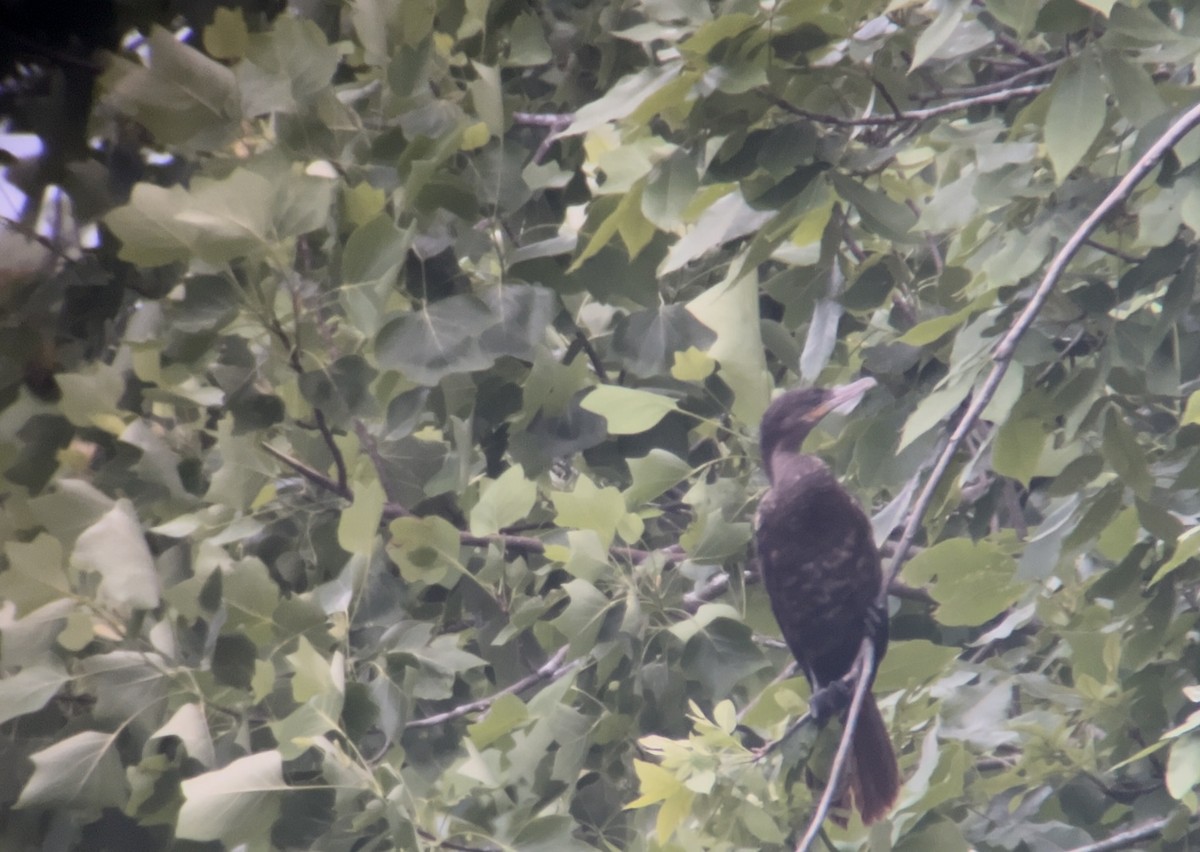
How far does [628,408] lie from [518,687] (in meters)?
0.23

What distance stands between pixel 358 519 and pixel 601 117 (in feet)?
1.08

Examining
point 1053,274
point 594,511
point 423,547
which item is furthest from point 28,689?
point 1053,274

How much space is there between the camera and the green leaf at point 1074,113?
2.13 feet

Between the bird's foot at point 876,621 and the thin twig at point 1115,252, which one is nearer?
the thin twig at point 1115,252

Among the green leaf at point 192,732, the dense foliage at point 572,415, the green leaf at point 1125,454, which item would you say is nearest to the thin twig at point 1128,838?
the dense foliage at point 572,415

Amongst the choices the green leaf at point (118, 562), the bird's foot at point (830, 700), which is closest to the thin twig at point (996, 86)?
the bird's foot at point (830, 700)

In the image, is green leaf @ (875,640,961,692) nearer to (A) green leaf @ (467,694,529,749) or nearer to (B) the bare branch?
(A) green leaf @ (467,694,529,749)

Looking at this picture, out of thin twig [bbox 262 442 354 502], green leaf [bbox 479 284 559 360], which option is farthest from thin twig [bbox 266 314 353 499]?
green leaf [bbox 479 284 559 360]

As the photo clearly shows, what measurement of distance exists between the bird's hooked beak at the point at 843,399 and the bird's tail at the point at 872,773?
0.73 ft

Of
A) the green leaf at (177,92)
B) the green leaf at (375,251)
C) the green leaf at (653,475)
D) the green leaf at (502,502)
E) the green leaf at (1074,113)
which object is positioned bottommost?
the green leaf at (502,502)

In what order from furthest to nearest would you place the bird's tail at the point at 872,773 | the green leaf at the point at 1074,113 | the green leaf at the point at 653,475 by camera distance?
the green leaf at the point at 653,475 < the bird's tail at the point at 872,773 < the green leaf at the point at 1074,113

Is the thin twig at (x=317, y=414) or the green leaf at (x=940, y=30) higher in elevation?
the green leaf at (x=940, y=30)

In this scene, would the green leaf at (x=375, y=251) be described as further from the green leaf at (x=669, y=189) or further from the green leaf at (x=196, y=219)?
the green leaf at (x=669, y=189)

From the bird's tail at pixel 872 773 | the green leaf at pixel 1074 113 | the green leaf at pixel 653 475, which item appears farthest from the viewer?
the green leaf at pixel 653 475
